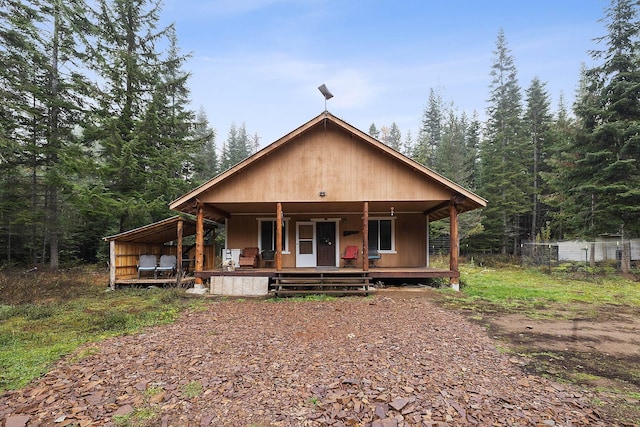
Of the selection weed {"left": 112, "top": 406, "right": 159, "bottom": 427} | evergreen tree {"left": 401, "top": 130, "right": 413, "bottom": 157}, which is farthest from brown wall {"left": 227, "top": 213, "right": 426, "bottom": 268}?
evergreen tree {"left": 401, "top": 130, "right": 413, "bottom": 157}

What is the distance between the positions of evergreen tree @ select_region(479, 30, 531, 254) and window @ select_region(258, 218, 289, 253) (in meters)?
18.2

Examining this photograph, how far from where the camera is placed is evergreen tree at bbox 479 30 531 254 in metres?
24.5

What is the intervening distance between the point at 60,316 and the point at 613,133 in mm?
21591

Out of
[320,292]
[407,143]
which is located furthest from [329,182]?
A: [407,143]

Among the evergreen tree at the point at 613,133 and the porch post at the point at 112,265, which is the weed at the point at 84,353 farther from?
the evergreen tree at the point at 613,133

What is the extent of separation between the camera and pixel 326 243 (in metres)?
13.1

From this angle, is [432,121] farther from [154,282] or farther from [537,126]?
[154,282]

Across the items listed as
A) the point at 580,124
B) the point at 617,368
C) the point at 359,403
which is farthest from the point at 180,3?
the point at 580,124

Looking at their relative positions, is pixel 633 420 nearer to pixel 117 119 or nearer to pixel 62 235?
pixel 117 119

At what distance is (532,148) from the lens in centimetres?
2608

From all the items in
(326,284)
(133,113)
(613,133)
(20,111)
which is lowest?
(326,284)

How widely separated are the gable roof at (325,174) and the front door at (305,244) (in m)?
2.79

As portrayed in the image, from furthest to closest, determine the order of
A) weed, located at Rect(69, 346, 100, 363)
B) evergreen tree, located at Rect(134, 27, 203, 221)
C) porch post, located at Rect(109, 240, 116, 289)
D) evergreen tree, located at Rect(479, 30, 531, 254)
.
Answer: evergreen tree, located at Rect(479, 30, 531, 254) → evergreen tree, located at Rect(134, 27, 203, 221) → porch post, located at Rect(109, 240, 116, 289) → weed, located at Rect(69, 346, 100, 363)

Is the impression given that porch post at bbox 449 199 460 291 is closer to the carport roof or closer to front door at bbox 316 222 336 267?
front door at bbox 316 222 336 267
